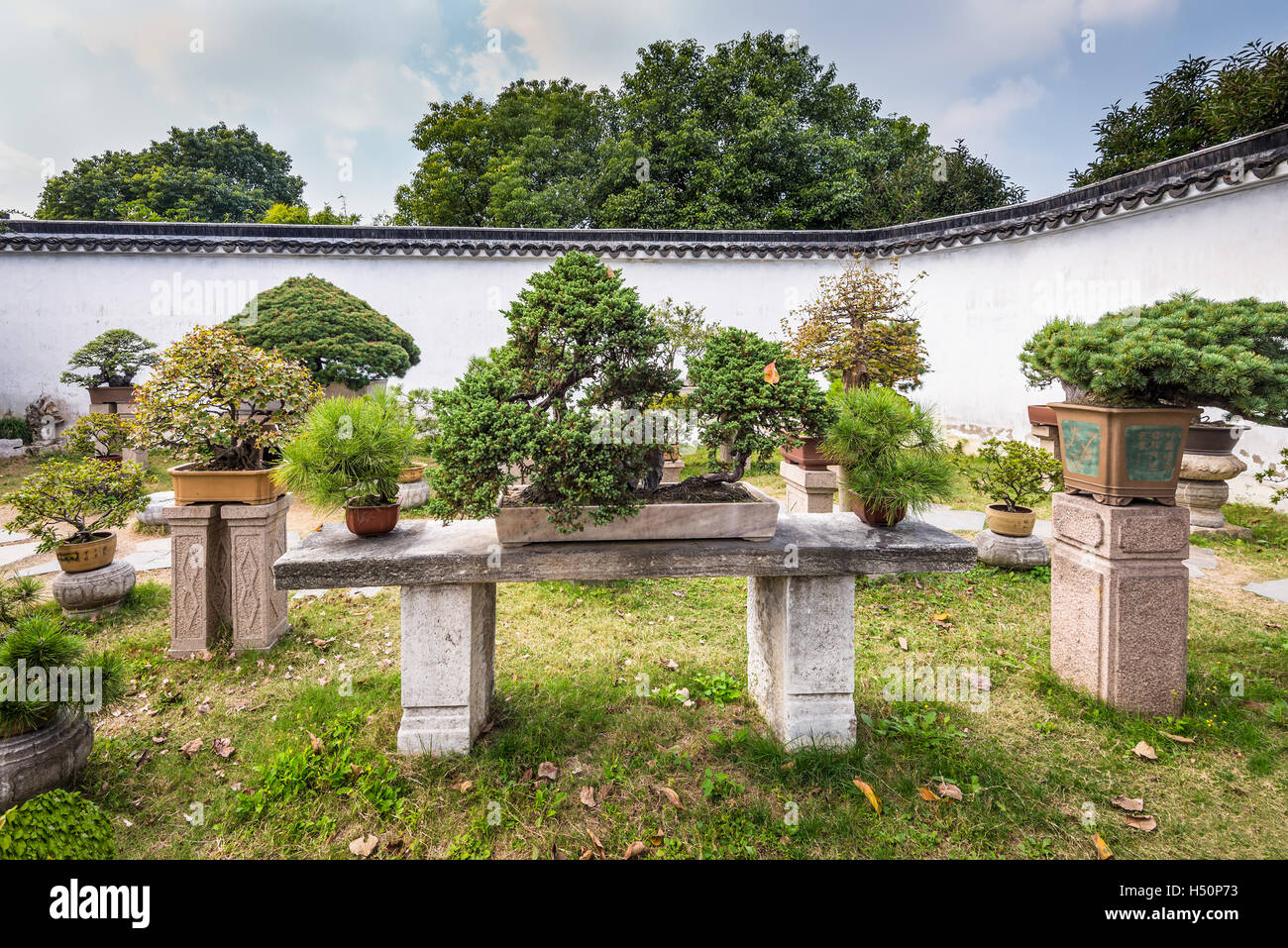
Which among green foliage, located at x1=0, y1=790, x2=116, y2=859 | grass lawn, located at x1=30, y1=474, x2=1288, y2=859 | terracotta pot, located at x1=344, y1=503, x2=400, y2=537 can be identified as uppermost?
terracotta pot, located at x1=344, y1=503, x2=400, y2=537

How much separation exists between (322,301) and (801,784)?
305 inches

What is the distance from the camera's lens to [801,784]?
2.39 metres

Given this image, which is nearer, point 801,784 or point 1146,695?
point 801,784

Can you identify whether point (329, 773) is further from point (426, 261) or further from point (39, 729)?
point (426, 261)

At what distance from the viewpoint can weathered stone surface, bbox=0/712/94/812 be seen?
2.14m

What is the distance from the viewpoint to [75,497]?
4160 mm

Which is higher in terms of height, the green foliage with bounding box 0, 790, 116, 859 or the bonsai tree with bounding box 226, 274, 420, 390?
the bonsai tree with bounding box 226, 274, 420, 390

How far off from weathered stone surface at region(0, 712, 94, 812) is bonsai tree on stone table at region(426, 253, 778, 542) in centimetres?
171

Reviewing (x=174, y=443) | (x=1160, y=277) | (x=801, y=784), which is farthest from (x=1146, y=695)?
(x=1160, y=277)

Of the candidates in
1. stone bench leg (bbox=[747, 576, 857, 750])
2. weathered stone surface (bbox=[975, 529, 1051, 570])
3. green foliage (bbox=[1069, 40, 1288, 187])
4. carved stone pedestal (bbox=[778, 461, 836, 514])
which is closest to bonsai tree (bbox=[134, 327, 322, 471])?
stone bench leg (bbox=[747, 576, 857, 750])

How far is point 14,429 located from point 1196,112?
65.4ft

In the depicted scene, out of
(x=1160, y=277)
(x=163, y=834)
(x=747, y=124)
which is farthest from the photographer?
(x=747, y=124)

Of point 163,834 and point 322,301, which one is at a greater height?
point 322,301

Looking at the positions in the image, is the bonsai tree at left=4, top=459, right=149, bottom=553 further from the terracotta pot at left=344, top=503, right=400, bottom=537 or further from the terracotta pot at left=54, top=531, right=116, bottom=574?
the terracotta pot at left=344, top=503, right=400, bottom=537
